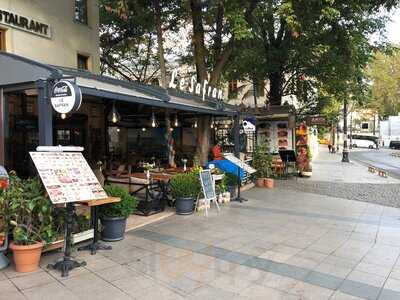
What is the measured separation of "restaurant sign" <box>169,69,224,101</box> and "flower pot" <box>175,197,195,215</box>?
11.1ft

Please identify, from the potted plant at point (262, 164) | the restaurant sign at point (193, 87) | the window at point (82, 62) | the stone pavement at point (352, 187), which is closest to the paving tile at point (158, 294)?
the restaurant sign at point (193, 87)

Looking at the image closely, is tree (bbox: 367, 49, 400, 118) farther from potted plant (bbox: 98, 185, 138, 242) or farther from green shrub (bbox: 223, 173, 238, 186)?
potted plant (bbox: 98, 185, 138, 242)

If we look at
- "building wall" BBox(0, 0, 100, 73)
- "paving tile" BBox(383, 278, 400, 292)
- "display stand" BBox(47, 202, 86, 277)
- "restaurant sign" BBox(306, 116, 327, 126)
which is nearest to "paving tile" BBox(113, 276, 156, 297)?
"display stand" BBox(47, 202, 86, 277)

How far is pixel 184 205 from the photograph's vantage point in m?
9.23

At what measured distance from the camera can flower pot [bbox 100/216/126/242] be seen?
6.80 metres

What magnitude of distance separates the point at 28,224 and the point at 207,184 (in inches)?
191

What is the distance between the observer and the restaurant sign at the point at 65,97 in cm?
579

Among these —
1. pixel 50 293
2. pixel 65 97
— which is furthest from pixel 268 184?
pixel 50 293

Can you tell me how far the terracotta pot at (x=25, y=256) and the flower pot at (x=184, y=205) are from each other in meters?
4.19

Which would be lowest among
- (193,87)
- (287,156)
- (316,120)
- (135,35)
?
(287,156)

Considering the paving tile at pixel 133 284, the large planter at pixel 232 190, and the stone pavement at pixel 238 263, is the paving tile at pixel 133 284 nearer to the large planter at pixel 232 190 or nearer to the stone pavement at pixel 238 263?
the stone pavement at pixel 238 263

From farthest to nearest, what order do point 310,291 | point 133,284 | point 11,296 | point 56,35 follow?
point 56,35
point 133,284
point 310,291
point 11,296

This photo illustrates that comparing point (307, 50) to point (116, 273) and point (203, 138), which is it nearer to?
point (203, 138)

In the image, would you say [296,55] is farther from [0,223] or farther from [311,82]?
[0,223]
